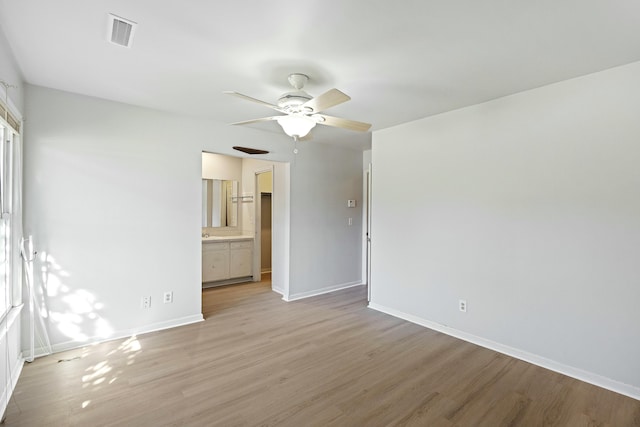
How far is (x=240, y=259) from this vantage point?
219 inches

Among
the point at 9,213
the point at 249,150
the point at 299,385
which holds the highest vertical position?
the point at 249,150

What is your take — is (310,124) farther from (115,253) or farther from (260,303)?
(260,303)

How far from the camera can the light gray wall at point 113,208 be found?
2.79 metres

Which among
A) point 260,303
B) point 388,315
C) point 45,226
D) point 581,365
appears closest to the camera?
point 581,365

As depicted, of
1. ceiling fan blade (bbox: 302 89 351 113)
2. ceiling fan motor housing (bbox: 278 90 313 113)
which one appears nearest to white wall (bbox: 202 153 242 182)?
ceiling fan motor housing (bbox: 278 90 313 113)

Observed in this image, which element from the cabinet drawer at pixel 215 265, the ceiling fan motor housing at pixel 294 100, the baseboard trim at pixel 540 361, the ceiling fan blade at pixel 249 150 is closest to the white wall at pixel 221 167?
the cabinet drawer at pixel 215 265

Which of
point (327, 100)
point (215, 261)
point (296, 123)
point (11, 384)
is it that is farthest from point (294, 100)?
point (215, 261)

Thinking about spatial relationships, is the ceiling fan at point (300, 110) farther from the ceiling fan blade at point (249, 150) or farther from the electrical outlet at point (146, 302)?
the electrical outlet at point (146, 302)

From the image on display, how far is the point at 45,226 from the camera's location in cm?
278

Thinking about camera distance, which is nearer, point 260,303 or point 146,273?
point 146,273

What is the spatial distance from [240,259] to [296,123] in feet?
12.2

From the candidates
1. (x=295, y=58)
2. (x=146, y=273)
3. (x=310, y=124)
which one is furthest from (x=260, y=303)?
(x=295, y=58)

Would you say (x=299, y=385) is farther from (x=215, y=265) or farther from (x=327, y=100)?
(x=215, y=265)

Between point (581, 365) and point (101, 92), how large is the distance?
15.8 ft
